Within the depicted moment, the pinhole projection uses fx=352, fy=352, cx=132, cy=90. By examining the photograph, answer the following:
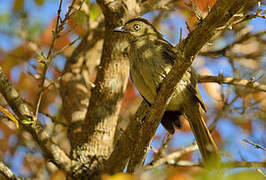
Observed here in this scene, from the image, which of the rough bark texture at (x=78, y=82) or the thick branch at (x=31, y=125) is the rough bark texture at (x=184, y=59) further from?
the rough bark texture at (x=78, y=82)

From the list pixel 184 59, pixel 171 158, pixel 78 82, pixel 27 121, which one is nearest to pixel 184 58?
pixel 184 59

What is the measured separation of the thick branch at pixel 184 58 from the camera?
85.7 inches

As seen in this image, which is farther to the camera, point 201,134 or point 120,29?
point 120,29

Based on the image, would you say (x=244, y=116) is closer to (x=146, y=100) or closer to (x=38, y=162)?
(x=146, y=100)

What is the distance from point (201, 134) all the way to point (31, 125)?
172 cm

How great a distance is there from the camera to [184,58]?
2436mm

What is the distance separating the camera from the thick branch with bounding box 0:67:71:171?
2.85 meters

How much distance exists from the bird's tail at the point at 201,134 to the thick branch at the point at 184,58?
82cm

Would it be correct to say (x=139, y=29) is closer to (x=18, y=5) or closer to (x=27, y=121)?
(x=18, y=5)

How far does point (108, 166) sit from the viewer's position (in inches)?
139

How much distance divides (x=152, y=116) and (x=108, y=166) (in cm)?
95

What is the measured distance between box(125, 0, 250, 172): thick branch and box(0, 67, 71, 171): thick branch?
75 cm

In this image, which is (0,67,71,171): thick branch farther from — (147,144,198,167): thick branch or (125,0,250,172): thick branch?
(147,144,198,167): thick branch

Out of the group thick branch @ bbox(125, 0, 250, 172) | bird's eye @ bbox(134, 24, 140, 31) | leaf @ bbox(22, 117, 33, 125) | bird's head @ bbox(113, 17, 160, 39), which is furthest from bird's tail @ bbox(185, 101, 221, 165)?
leaf @ bbox(22, 117, 33, 125)
